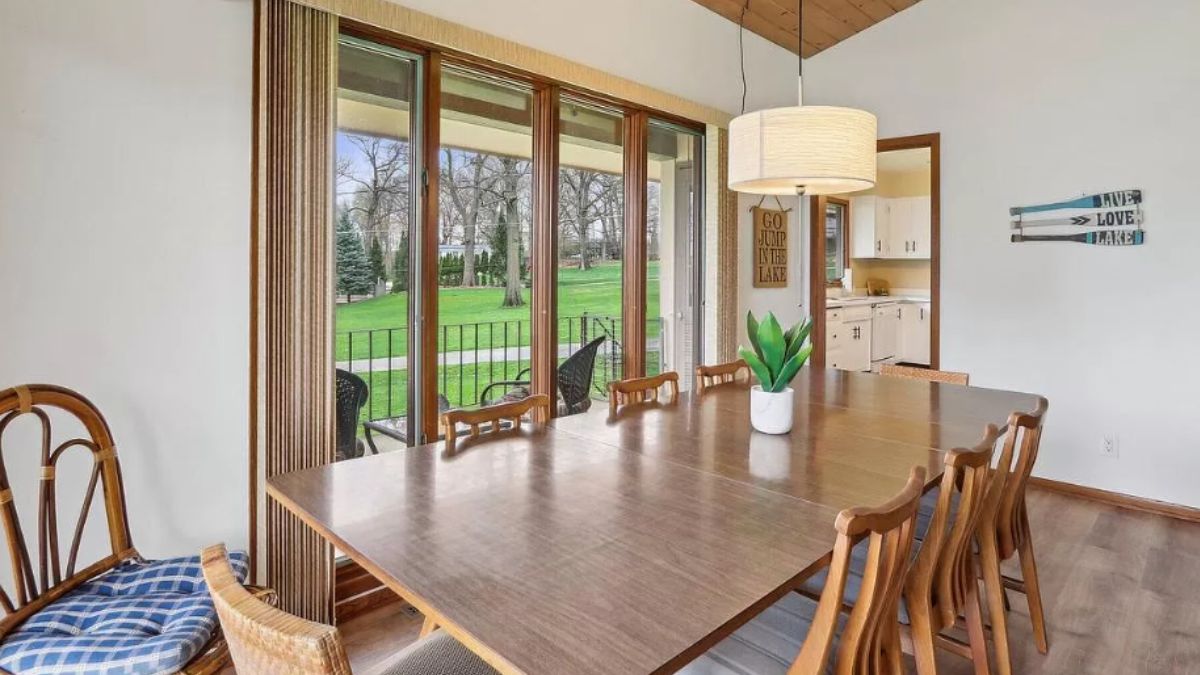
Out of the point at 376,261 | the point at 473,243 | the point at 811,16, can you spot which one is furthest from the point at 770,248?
the point at 376,261

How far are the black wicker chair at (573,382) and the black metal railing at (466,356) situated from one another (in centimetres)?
3

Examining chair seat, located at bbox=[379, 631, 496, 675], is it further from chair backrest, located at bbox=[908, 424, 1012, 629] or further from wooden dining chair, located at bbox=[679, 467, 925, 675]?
chair backrest, located at bbox=[908, 424, 1012, 629]

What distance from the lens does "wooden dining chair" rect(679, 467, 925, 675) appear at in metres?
1.06

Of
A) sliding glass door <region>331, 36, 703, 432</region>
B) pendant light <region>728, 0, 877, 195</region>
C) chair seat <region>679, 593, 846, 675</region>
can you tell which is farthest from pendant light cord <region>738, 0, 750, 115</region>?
chair seat <region>679, 593, 846, 675</region>

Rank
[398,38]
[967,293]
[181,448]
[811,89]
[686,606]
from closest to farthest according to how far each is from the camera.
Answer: [686,606], [181,448], [398,38], [967,293], [811,89]

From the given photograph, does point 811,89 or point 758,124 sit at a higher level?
point 811,89

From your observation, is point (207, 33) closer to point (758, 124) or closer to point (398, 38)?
point (398, 38)

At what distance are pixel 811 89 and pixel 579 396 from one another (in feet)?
9.76

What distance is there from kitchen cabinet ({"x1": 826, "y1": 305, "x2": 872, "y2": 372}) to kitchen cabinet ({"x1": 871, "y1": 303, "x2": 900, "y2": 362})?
15cm

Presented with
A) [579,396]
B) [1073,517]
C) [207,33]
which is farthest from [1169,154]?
[207,33]

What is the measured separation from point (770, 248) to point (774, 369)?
111 inches

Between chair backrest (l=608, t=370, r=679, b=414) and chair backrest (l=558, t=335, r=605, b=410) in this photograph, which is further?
chair backrest (l=558, t=335, r=605, b=410)

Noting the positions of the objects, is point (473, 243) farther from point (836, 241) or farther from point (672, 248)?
point (836, 241)

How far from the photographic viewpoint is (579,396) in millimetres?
3582
